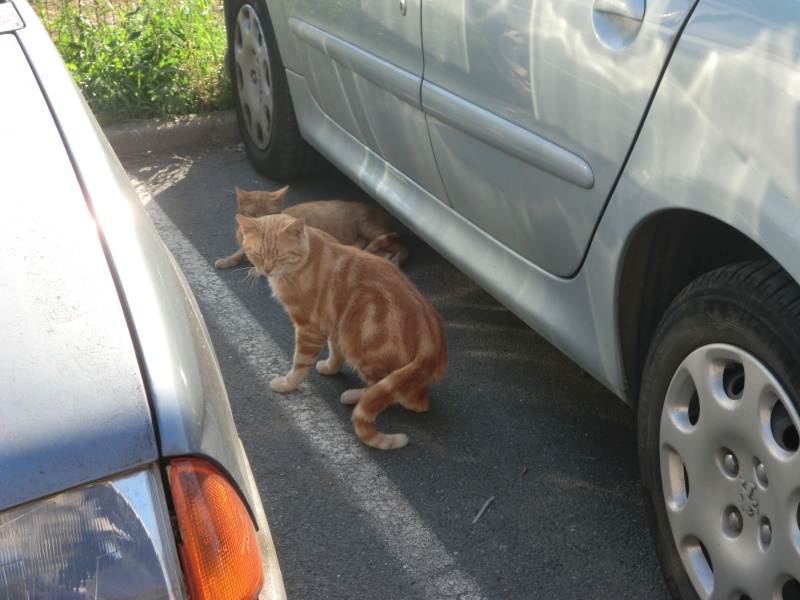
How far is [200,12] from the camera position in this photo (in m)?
6.63

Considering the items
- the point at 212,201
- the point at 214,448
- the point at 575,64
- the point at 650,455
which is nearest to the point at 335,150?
the point at 212,201

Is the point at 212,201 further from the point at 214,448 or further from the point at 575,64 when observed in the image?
the point at 214,448

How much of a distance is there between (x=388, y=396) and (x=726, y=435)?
1.28 m

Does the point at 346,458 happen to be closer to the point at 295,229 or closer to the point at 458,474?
the point at 458,474

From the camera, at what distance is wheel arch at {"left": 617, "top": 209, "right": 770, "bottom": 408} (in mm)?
2211

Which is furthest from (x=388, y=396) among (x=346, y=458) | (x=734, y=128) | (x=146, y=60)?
(x=146, y=60)

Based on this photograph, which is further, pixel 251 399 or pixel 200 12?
pixel 200 12

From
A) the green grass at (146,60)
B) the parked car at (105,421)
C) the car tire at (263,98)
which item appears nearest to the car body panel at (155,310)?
the parked car at (105,421)

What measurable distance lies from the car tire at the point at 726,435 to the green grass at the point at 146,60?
14.5 ft

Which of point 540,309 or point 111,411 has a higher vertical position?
point 111,411

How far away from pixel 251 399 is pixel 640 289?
163 centimetres

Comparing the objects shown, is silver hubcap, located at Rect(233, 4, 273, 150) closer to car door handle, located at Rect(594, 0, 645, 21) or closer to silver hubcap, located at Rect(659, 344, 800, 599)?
car door handle, located at Rect(594, 0, 645, 21)

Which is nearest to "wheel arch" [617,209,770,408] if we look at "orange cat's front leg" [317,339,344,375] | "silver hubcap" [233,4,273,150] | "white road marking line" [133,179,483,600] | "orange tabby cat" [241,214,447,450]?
"white road marking line" [133,179,483,600]

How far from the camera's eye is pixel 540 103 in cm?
239
